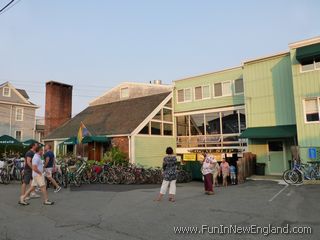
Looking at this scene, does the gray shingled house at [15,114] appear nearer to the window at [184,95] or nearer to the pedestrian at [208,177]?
the window at [184,95]

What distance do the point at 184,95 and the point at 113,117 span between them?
21.4 ft

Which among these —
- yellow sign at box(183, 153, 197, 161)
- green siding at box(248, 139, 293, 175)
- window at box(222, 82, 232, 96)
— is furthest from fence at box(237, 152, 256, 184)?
window at box(222, 82, 232, 96)

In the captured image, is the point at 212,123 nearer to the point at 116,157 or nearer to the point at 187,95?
the point at 187,95

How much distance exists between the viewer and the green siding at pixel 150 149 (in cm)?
2116

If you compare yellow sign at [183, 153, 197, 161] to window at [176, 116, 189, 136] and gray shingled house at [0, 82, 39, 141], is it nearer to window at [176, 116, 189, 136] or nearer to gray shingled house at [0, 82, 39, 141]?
window at [176, 116, 189, 136]

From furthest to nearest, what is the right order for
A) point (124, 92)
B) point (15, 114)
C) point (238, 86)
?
point (15, 114), point (124, 92), point (238, 86)

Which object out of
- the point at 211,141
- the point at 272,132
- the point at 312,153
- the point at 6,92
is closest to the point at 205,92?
the point at 211,141

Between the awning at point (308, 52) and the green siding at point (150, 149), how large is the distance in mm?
11471

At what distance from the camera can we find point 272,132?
57.0 feet

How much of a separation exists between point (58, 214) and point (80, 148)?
17.4 metres

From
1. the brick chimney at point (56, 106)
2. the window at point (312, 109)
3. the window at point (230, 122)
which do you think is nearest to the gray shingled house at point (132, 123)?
the brick chimney at point (56, 106)

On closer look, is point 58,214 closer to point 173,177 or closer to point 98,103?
point 173,177

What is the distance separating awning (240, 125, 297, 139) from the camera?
656 inches

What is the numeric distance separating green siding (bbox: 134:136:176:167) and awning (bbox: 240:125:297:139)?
7164 millimetres
